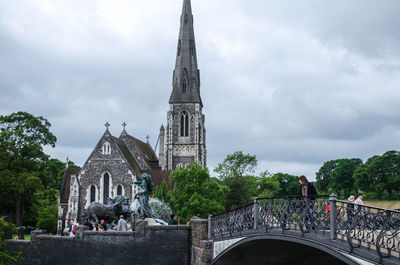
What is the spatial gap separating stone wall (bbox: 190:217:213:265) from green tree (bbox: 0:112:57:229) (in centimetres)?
2122

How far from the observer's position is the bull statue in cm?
2242

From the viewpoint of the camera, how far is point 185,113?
52.7 m

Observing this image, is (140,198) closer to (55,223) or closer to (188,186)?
(188,186)

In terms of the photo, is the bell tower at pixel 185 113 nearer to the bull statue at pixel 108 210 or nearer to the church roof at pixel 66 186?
the church roof at pixel 66 186

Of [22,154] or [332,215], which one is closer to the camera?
[332,215]

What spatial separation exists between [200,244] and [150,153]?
40.1 meters

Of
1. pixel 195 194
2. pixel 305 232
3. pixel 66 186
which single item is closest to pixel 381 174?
pixel 195 194

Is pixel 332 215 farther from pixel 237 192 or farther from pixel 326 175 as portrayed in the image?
pixel 326 175

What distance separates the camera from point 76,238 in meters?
19.7

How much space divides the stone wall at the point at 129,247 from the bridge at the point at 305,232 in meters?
2.11

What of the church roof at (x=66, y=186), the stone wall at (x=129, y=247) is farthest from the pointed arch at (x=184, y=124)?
the stone wall at (x=129, y=247)

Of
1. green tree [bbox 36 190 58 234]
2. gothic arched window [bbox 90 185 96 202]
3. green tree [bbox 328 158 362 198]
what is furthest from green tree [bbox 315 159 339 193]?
green tree [bbox 36 190 58 234]

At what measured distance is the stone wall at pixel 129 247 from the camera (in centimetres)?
1900

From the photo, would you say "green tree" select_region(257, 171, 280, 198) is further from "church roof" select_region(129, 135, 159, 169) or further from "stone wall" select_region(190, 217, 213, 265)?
"stone wall" select_region(190, 217, 213, 265)
